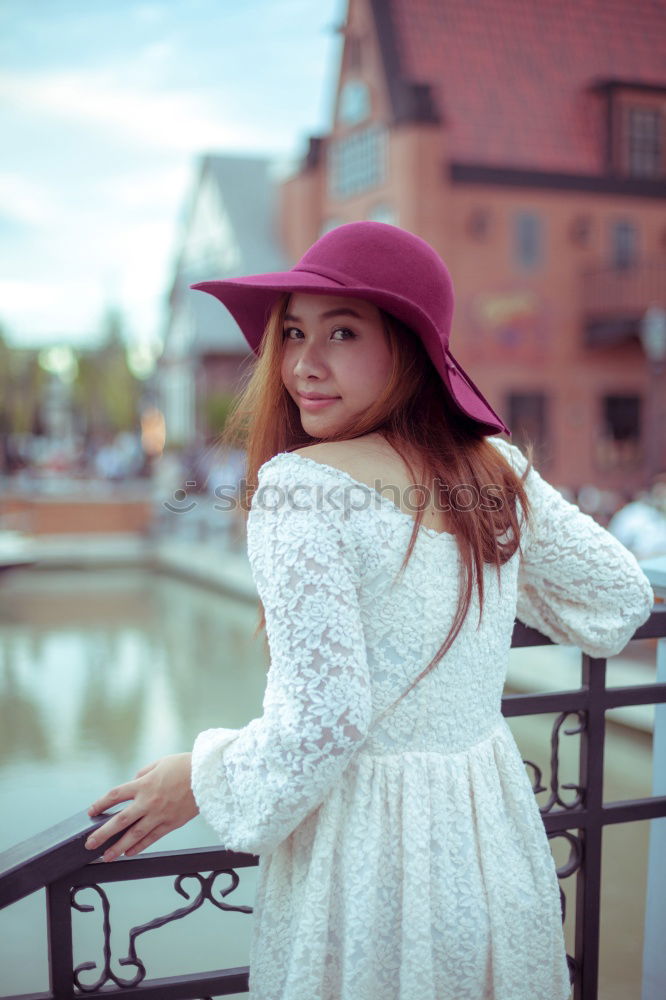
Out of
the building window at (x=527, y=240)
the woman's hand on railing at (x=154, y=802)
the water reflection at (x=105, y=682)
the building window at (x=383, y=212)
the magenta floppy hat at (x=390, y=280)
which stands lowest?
the water reflection at (x=105, y=682)

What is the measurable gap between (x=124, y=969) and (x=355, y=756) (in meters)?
2.36

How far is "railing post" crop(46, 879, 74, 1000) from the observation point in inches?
51.7

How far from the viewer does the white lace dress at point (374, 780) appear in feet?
3.36

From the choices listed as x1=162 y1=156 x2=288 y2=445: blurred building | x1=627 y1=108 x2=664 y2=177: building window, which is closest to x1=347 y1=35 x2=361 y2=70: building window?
x1=162 y1=156 x2=288 y2=445: blurred building

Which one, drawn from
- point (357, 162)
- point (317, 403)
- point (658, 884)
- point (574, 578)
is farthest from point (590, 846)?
point (357, 162)

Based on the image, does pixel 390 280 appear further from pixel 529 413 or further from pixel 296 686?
pixel 529 413

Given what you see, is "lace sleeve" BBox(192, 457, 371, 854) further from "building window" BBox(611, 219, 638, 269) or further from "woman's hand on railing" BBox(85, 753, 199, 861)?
"building window" BBox(611, 219, 638, 269)

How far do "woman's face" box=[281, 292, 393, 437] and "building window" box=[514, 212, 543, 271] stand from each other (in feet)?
51.8

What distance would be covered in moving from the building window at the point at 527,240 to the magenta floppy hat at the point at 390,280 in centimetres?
1575

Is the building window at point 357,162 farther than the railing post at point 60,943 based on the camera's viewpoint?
Yes

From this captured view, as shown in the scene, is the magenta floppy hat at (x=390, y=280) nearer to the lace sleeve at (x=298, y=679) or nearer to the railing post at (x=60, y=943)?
the lace sleeve at (x=298, y=679)

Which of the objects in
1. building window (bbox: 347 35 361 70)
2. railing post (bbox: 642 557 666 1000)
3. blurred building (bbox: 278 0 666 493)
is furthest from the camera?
building window (bbox: 347 35 361 70)

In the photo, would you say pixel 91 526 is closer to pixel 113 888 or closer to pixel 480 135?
pixel 480 135

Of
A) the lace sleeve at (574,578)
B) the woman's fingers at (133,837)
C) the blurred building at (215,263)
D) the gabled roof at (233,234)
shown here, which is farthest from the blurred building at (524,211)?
the woman's fingers at (133,837)
